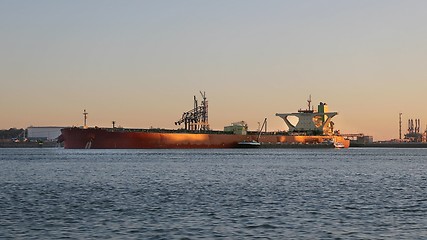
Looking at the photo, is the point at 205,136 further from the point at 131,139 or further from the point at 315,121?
the point at 315,121

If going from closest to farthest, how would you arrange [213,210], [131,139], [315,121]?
[213,210], [131,139], [315,121]

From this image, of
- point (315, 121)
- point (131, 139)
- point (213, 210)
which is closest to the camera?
point (213, 210)

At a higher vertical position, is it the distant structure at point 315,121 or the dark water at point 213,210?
the distant structure at point 315,121

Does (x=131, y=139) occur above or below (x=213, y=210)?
above

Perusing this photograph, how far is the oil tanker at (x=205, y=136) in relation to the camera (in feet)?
424

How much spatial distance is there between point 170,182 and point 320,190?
11.2 meters

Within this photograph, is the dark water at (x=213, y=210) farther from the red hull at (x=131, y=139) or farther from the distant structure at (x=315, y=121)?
the distant structure at (x=315, y=121)

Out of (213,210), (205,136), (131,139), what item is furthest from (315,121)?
(213,210)

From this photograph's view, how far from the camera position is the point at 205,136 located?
14450 cm

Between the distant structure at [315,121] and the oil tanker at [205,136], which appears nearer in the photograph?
the oil tanker at [205,136]

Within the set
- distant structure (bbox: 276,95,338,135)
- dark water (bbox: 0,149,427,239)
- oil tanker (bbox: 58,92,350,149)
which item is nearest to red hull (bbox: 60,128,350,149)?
oil tanker (bbox: 58,92,350,149)

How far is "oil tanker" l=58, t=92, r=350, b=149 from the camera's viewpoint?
12925cm

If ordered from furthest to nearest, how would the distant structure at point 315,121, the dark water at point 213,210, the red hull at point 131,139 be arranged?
the distant structure at point 315,121, the red hull at point 131,139, the dark water at point 213,210

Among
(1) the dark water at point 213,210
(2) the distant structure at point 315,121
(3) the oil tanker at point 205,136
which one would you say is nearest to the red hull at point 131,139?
(3) the oil tanker at point 205,136
